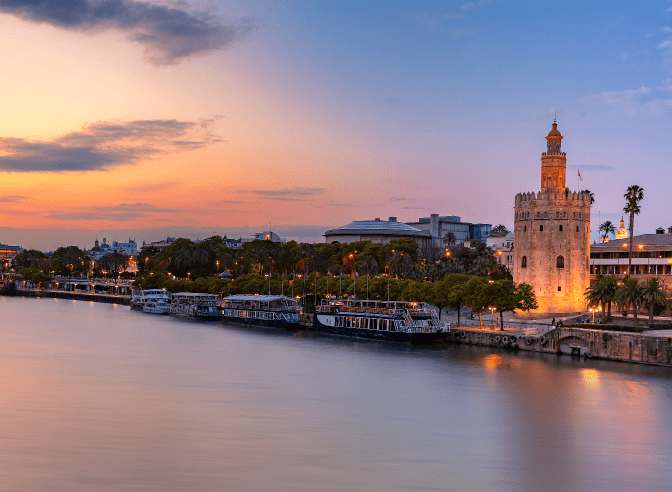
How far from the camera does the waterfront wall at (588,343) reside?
55.0 metres

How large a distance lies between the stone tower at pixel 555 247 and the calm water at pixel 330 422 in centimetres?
2141

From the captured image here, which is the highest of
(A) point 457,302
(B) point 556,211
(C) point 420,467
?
(B) point 556,211

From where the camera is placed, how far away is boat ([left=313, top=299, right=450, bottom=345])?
7112 cm

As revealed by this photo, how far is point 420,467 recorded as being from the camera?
3125cm

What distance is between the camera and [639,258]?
92.1 meters

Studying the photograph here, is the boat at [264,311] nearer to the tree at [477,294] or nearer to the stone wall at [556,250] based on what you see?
the tree at [477,294]

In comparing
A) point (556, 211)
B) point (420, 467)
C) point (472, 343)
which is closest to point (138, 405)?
point (420, 467)

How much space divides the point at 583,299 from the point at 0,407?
6198cm

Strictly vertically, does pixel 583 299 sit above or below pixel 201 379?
above

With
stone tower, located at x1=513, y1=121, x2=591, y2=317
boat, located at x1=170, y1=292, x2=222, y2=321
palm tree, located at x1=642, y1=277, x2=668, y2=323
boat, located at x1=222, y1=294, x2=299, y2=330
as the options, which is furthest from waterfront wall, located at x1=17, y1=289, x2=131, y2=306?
palm tree, located at x1=642, y1=277, x2=668, y2=323

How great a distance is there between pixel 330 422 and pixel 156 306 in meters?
90.5

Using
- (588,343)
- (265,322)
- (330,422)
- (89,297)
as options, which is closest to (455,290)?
(588,343)

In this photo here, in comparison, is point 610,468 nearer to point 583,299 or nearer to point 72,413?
point 72,413

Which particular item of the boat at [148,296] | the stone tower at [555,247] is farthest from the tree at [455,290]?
the boat at [148,296]
